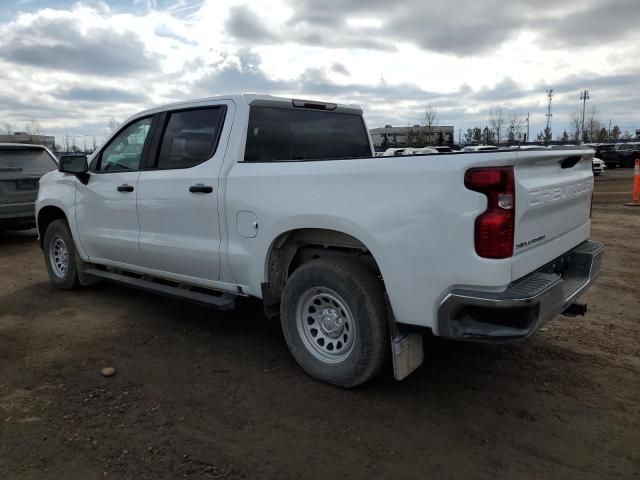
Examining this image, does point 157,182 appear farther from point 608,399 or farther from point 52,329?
point 608,399

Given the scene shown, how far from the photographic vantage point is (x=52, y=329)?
5004 mm

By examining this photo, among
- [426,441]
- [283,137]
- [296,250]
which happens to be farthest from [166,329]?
[426,441]

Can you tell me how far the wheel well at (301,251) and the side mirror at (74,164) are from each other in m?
2.68

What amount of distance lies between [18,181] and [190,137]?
635cm

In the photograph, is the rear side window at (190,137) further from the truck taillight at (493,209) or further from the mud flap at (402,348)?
the truck taillight at (493,209)

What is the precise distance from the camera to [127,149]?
5188mm

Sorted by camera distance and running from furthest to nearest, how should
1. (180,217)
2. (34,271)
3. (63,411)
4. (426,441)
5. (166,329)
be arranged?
(34,271), (166,329), (180,217), (63,411), (426,441)

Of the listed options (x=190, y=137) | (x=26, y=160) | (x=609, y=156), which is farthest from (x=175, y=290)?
(x=609, y=156)

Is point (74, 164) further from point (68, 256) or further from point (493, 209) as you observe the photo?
point (493, 209)

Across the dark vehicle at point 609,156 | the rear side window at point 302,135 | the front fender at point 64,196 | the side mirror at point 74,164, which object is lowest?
the dark vehicle at point 609,156

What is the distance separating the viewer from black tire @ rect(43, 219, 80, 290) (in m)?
6.11

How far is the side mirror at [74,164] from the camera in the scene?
5.42 metres

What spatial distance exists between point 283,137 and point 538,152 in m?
2.16

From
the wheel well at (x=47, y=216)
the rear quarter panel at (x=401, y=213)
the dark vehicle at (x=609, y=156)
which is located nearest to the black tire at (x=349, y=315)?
the rear quarter panel at (x=401, y=213)
